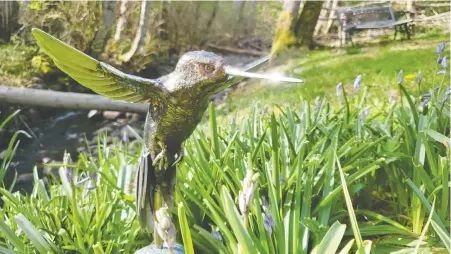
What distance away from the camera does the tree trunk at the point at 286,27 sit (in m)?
4.64

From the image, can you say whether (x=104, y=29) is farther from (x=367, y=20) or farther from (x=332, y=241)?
(x=332, y=241)

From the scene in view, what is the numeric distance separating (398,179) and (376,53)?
300 centimetres

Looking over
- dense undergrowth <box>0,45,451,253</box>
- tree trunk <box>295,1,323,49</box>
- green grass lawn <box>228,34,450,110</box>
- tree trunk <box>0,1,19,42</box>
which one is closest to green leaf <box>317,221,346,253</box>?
dense undergrowth <box>0,45,451,253</box>

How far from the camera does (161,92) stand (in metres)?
0.65

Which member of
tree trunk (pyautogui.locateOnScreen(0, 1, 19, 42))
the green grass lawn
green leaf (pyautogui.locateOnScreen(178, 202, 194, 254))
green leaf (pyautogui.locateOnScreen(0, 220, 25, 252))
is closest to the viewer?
green leaf (pyautogui.locateOnScreen(178, 202, 194, 254))

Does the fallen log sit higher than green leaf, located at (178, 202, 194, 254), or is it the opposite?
green leaf, located at (178, 202, 194, 254)

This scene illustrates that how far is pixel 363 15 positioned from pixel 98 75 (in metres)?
4.34

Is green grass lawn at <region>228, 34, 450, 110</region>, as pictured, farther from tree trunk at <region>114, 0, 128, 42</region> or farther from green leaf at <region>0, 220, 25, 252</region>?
→ green leaf at <region>0, 220, 25, 252</region>

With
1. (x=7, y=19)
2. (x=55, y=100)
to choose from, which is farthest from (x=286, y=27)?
(x=55, y=100)

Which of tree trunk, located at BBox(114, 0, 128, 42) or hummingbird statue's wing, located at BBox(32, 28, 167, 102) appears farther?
tree trunk, located at BBox(114, 0, 128, 42)

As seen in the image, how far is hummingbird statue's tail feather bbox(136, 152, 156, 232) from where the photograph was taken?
0.71m

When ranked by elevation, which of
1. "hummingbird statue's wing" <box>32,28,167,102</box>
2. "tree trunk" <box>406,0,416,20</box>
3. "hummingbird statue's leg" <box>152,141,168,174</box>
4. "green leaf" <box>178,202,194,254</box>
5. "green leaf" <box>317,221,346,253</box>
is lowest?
"green leaf" <box>317,221,346,253</box>

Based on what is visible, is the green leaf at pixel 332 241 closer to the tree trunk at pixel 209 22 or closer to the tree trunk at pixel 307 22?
the tree trunk at pixel 307 22

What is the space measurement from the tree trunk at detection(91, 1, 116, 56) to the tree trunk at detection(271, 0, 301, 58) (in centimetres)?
173
